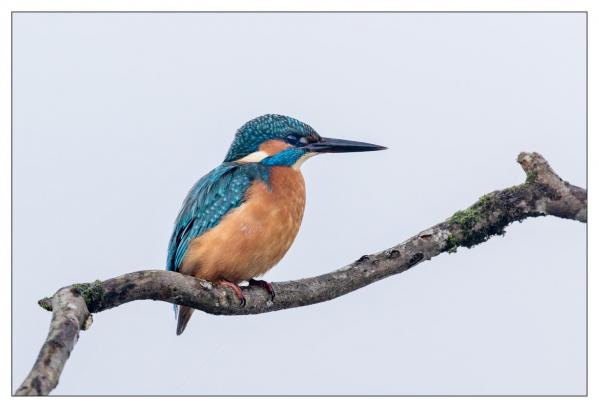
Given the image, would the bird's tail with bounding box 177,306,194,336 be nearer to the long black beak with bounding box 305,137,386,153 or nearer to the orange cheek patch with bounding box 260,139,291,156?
the orange cheek patch with bounding box 260,139,291,156

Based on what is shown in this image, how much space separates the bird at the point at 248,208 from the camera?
166 inches

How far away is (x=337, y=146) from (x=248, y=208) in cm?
80

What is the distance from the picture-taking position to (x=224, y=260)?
419 centimetres

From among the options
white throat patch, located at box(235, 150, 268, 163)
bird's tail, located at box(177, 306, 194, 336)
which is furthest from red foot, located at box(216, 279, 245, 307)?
white throat patch, located at box(235, 150, 268, 163)

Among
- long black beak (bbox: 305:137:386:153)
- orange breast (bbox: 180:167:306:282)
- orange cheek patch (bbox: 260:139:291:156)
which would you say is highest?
long black beak (bbox: 305:137:386:153)

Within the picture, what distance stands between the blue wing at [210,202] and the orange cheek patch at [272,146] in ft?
0.47

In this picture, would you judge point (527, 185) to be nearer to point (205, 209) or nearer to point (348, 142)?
point (348, 142)

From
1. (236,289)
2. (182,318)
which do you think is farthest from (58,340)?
(182,318)

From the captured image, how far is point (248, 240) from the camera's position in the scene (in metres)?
4.21

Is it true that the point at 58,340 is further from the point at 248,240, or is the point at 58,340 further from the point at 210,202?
the point at 210,202

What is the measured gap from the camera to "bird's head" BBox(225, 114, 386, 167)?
4715mm

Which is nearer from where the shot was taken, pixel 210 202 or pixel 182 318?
pixel 210 202

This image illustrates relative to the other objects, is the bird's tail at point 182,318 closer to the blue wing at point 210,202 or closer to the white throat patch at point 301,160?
the blue wing at point 210,202

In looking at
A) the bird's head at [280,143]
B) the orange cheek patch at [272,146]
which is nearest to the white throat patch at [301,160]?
the bird's head at [280,143]
